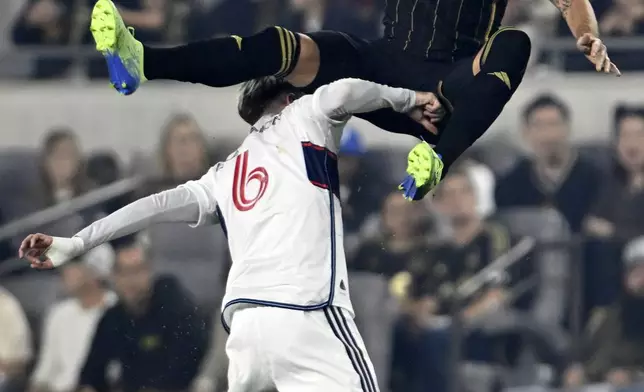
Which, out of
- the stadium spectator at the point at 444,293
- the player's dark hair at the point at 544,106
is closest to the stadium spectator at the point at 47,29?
the stadium spectator at the point at 444,293

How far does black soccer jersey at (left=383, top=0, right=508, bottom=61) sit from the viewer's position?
16.4 feet

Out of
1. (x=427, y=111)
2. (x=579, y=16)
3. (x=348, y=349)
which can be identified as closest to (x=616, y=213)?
(x=579, y=16)

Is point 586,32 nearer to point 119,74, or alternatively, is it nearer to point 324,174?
point 324,174

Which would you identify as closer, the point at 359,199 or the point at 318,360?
the point at 318,360

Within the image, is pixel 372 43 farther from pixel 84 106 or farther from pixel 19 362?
pixel 84 106

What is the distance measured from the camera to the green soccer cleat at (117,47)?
444 cm

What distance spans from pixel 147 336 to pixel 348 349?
2981 mm

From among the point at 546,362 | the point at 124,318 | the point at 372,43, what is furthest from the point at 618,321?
the point at 372,43

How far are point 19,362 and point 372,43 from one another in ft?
13.6

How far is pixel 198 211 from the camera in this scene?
4.86 metres

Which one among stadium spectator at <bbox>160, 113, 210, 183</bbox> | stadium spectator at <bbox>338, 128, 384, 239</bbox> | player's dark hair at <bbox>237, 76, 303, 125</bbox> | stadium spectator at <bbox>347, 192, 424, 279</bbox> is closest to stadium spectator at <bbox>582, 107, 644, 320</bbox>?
stadium spectator at <bbox>347, 192, 424, 279</bbox>

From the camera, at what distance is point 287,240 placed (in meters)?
4.68

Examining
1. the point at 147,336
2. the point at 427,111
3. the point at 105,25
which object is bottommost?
the point at 147,336

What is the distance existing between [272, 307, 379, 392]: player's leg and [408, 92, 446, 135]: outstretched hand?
27.8 inches
